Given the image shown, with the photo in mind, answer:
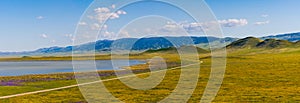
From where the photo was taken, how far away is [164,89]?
66125 millimetres

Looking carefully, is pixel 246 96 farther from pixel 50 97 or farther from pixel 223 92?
pixel 50 97

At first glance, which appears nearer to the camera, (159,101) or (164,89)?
(159,101)

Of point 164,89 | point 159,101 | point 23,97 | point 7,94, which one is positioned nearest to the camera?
point 159,101

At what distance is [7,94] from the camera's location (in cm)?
5847

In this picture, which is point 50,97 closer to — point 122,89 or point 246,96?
point 122,89

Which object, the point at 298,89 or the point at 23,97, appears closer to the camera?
the point at 23,97

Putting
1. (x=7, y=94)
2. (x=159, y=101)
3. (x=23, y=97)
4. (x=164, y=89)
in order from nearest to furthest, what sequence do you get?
(x=159, y=101)
(x=23, y=97)
(x=7, y=94)
(x=164, y=89)

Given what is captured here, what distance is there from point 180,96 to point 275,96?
14551 mm

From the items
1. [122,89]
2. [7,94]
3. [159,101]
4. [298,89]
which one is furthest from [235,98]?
[7,94]

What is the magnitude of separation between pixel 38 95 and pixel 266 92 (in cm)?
3753

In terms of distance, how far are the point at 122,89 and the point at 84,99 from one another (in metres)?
13.2

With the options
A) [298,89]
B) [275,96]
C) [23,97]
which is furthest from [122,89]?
[298,89]

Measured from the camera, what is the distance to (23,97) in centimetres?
5447

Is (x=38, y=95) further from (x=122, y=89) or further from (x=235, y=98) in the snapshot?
(x=235, y=98)
